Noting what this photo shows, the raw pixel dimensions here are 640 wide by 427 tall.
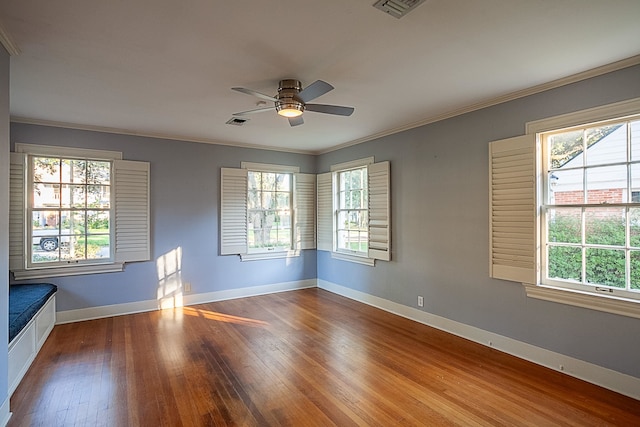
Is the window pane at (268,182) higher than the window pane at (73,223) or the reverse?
higher

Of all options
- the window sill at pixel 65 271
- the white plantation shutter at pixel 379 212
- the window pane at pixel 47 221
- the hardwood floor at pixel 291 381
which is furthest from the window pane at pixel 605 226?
the window pane at pixel 47 221

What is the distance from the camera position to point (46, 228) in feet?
13.9

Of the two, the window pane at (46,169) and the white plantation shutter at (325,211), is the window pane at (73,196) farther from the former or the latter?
the white plantation shutter at (325,211)

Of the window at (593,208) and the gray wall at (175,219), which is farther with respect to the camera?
the gray wall at (175,219)

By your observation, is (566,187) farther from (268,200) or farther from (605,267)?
(268,200)

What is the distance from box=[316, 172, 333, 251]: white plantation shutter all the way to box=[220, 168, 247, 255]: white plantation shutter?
138 cm

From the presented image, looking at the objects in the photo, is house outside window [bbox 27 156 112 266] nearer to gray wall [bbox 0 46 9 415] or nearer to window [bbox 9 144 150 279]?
window [bbox 9 144 150 279]

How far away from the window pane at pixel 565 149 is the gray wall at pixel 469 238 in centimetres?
23

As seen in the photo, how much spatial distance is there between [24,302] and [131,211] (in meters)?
1.69

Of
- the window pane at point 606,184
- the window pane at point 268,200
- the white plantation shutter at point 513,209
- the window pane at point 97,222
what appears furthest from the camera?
the window pane at point 268,200

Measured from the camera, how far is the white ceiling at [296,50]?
1912 millimetres

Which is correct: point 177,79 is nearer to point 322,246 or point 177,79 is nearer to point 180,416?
point 180,416

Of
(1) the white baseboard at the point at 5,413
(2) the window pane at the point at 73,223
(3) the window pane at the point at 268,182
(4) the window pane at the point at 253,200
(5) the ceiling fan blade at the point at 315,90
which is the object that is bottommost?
(1) the white baseboard at the point at 5,413

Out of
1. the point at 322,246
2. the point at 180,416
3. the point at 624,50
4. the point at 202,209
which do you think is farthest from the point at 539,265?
the point at 202,209
